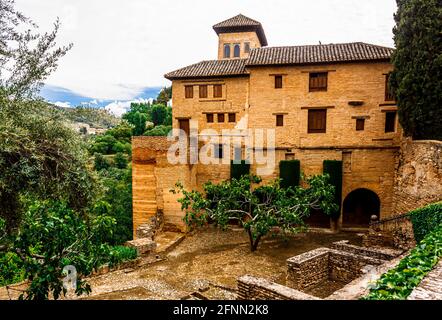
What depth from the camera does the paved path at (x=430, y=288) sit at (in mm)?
4656

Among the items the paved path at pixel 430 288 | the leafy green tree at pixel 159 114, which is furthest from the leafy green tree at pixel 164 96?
the paved path at pixel 430 288

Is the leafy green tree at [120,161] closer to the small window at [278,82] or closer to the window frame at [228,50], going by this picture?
the window frame at [228,50]

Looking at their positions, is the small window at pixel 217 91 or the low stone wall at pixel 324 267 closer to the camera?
the low stone wall at pixel 324 267

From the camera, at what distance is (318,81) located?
747 inches

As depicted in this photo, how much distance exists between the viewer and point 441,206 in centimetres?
995

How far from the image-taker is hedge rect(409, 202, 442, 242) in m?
9.94

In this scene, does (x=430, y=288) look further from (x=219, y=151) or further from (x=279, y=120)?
(x=219, y=151)

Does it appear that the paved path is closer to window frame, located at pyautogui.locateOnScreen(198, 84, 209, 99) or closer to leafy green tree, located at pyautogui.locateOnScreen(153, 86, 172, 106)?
window frame, located at pyautogui.locateOnScreen(198, 84, 209, 99)

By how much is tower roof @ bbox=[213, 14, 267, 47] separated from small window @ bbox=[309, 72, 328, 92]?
13485 mm

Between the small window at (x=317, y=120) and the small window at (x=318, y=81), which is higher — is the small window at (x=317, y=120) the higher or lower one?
the lower one

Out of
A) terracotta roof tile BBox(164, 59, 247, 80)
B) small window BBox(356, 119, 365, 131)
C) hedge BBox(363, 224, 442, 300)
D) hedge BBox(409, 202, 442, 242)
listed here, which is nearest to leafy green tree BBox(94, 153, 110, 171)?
terracotta roof tile BBox(164, 59, 247, 80)

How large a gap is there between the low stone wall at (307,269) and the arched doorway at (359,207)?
1116 cm

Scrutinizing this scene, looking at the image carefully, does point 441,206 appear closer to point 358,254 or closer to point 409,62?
point 358,254
